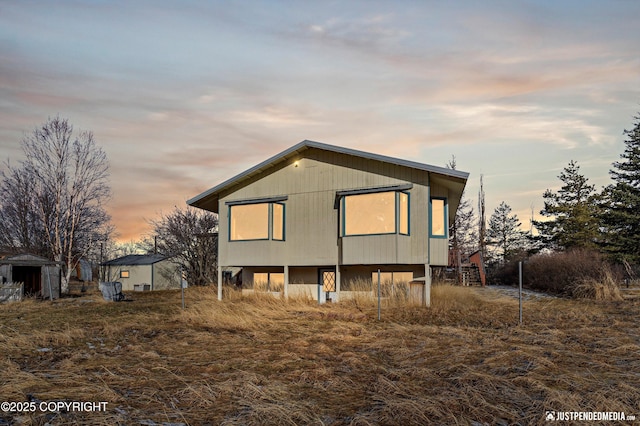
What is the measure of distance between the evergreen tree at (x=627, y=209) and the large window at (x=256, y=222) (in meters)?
22.6

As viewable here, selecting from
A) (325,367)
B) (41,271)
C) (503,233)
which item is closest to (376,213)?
(325,367)

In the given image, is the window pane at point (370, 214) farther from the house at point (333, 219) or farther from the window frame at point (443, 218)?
the window frame at point (443, 218)

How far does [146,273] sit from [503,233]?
37697 mm

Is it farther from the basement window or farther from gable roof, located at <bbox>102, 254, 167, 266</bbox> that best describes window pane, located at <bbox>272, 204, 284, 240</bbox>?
gable roof, located at <bbox>102, 254, 167, 266</bbox>

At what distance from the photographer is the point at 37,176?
29406 mm

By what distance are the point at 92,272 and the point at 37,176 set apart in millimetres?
33311

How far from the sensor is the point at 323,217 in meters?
19.1

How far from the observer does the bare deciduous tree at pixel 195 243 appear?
30078mm

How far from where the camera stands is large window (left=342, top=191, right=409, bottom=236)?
1742 centimetres

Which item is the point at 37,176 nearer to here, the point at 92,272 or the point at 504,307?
the point at 504,307

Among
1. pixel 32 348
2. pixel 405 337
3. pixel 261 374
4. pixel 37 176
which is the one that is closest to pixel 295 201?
pixel 405 337

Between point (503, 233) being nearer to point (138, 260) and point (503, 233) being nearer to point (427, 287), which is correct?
point (138, 260)

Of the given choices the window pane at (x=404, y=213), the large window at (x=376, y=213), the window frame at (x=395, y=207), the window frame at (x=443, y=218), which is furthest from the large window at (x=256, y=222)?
the window frame at (x=443, y=218)

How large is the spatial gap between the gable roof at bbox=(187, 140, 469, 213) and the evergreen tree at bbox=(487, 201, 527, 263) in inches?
1601
